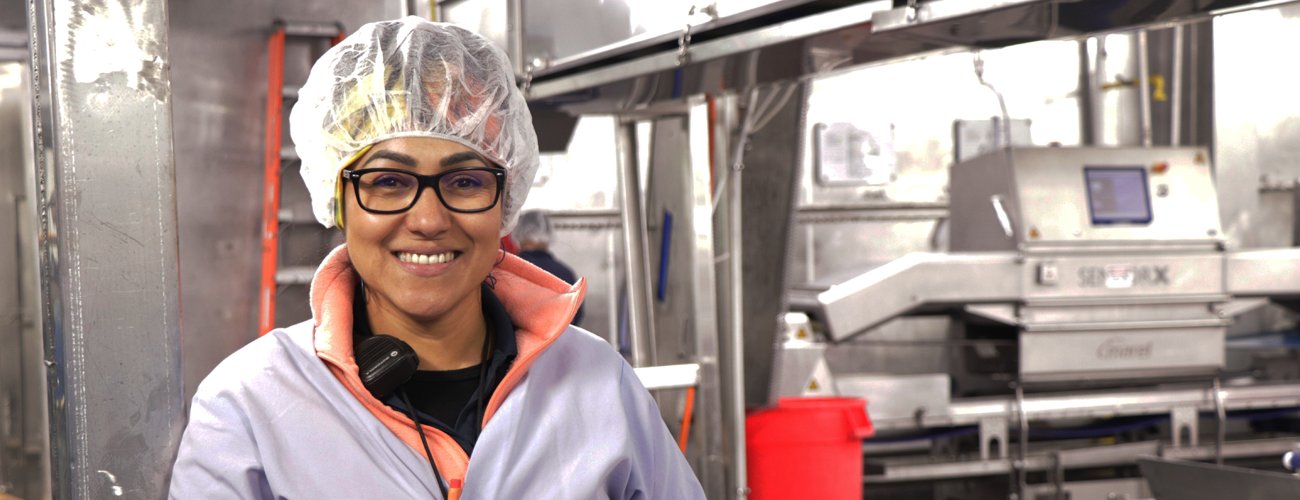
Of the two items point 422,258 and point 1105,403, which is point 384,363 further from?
point 1105,403

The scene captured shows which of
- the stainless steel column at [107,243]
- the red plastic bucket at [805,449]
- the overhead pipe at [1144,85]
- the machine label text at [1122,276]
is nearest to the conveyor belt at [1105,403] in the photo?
the machine label text at [1122,276]

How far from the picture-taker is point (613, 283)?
4875 millimetres

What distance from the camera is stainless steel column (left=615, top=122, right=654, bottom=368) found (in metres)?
2.99

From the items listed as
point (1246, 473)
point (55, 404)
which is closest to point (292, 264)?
point (55, 404)

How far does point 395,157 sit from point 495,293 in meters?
0.30

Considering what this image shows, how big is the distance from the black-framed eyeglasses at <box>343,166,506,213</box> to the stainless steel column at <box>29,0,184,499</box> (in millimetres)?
274

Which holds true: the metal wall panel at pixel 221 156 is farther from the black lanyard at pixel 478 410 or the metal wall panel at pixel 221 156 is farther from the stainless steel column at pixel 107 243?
the black lanyard at pixel 478 410

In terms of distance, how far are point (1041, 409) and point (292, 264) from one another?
3117 millimetres

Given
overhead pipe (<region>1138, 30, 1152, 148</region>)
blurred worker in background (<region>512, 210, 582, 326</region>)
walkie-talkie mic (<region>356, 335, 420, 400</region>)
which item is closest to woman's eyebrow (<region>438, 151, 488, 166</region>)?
walkie-talkie mic (<region>356, 335, 420, 400</region>)

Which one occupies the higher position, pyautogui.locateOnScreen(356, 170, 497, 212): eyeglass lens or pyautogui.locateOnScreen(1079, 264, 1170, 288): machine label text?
pyautogui.locateOnScreen(356, 170, 497, 212): eyeglass lens

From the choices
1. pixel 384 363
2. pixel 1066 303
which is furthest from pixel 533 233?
pixel 384 363

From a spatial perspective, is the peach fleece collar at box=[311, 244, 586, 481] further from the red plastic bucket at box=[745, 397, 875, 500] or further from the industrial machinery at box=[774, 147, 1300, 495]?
the industrial machinery at box=[774, 147, 1300, 495]

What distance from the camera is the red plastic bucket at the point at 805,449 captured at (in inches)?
111

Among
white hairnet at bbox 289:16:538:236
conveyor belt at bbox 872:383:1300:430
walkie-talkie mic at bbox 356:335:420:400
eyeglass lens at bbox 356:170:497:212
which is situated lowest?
conveyor belt at bbox 872:383:1300:430
